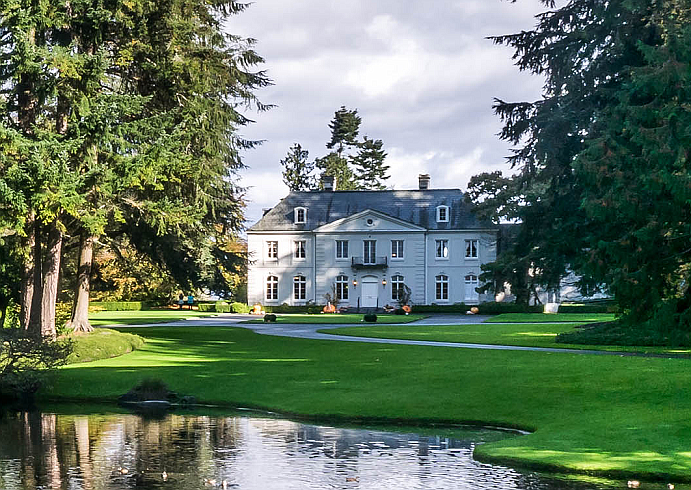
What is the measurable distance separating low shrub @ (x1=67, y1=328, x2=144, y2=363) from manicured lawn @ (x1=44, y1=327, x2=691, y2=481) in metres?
0.59

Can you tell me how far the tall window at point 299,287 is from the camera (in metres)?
67.9

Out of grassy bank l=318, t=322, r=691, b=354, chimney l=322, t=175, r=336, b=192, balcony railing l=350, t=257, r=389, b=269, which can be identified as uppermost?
chimney l=322, t=175, r=336, b=192

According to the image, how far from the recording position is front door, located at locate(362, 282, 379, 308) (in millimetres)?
67125

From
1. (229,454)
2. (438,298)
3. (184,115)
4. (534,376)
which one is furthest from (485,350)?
(438,298)

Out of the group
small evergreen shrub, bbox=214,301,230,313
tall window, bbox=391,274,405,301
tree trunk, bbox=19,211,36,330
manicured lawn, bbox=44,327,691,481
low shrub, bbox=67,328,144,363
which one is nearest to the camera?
manicured lawn, bbox=44,327,691,481

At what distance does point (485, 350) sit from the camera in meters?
25.1

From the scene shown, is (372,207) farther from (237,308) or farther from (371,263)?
(237,308)

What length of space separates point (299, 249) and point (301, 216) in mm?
2514

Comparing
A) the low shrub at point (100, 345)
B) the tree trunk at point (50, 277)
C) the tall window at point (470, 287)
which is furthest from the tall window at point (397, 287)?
the tree trunk at point (50, 277)

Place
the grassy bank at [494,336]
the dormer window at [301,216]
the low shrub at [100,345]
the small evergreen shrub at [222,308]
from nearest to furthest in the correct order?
the low shrub at [100,345] < the grassy bank at [494,336] < the small evergreen shrub at [222,308] < the dormer window at [301,216]

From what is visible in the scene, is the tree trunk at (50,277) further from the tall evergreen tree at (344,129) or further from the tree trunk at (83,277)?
the tall evergreen tree at (344,129)

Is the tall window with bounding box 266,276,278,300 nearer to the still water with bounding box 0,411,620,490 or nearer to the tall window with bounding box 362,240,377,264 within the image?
the tall window with bounding box 362,240,377,264

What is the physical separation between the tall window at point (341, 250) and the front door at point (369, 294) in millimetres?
2563

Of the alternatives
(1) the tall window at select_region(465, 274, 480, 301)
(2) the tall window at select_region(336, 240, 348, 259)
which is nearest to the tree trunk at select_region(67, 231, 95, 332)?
(2) the tall window at select_region(336, 240, 348, 259)
